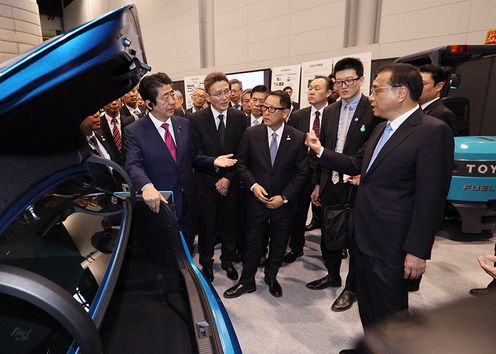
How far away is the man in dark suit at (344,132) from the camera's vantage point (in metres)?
2.39

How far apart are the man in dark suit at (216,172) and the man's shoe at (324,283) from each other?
2.45 ft

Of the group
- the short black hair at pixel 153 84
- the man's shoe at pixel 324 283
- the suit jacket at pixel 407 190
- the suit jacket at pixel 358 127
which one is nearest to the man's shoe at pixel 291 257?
the man's shoe at pixel 324 283

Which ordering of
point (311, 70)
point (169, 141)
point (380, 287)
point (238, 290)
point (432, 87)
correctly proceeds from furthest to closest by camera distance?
1. point (311, 70)
2. point (432, 87)
3. point (238, 290)
4. point (169, 141)
5. point (380, 287)

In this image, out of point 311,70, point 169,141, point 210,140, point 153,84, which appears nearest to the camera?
point 153,84

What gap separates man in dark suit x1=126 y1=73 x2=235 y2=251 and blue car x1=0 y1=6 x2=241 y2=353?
47 cm

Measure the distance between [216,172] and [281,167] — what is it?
0.62 meters

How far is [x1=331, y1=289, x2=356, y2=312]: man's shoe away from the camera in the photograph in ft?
8.12

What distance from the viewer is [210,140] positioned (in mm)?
2791

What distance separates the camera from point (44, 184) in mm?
1035

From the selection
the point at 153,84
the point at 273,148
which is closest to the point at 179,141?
the point at 153,84

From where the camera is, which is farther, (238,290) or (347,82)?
(238,290)

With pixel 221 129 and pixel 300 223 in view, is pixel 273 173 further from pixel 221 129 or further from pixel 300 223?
pixel 300 223

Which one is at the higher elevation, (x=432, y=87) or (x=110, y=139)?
(x=432, y=87)

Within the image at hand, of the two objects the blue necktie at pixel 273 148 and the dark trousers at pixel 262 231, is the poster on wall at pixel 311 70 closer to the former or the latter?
the blue necktie at pixel 273 148
